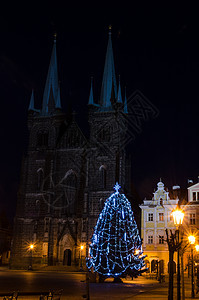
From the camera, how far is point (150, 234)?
50.9m

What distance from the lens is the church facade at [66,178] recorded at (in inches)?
2301

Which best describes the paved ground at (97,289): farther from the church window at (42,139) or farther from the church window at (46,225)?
the church window at (42,139)

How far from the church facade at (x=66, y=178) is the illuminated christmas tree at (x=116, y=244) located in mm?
22798

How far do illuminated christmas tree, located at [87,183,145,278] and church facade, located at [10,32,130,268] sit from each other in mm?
22798

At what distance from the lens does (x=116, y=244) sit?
110ft

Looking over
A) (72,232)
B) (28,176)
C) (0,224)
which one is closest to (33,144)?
(28,176)

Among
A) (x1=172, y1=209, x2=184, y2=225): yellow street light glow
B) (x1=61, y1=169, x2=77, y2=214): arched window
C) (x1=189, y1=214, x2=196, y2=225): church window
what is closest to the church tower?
(x1=61, y1=169, x2=77, y2=214): arched window

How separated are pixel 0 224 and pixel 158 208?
39.7 metres

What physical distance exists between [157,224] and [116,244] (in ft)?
61.0

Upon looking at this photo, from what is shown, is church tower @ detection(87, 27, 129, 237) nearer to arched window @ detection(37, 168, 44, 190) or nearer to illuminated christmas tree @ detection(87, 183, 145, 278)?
arched window @ detection(37, 168, 44, 190)

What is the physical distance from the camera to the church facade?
192ft

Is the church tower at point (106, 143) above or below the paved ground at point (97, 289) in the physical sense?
above

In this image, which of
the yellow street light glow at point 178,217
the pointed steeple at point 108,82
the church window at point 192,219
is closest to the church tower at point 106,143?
the pointed steeple at point 108,82

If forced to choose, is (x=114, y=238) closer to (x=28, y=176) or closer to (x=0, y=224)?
(x=28, y=176)
